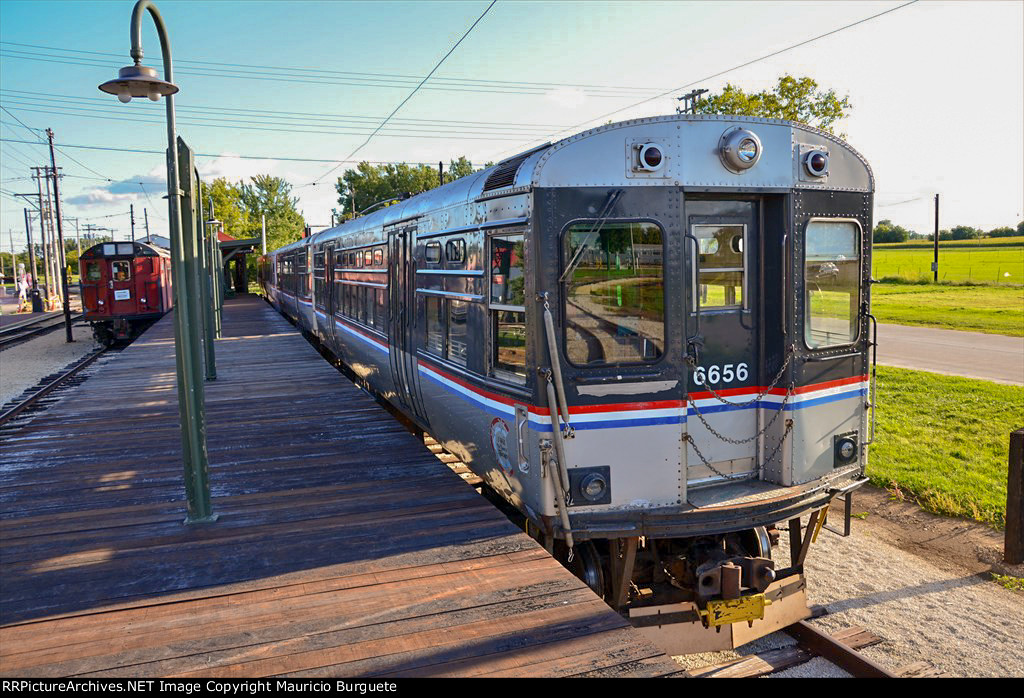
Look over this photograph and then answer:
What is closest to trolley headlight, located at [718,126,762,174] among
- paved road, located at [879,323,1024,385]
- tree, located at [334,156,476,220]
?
paved road, located at [879,323,1024,385]

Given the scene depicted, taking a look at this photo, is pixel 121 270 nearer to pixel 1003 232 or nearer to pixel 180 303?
pixel 180 303

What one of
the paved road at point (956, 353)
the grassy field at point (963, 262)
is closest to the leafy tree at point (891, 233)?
the grassy field at point (963, 262)

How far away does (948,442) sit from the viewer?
11.3 metres

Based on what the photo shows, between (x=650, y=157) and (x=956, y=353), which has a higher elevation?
(x=650, y=157)

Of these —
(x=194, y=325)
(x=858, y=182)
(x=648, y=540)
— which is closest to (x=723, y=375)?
(x=648, y=540)

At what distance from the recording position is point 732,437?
5.51m

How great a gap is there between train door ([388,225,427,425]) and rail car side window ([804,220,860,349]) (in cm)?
417

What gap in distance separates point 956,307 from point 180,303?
3257 cm

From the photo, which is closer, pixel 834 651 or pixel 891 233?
pixel 834 651

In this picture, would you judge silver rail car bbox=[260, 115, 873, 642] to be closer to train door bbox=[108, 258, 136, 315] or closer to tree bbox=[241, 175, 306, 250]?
train door bbox=[108, 258, 136, 315]

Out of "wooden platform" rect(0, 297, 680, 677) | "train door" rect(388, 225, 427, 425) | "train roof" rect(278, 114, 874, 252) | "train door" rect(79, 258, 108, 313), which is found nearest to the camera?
"wooden platform" rect(0, 297, 680, 677)

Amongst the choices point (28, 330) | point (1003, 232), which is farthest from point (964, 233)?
point (28, 330)

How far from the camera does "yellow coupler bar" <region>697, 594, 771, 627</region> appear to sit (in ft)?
16.7

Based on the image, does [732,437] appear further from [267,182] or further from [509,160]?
[267,182]
